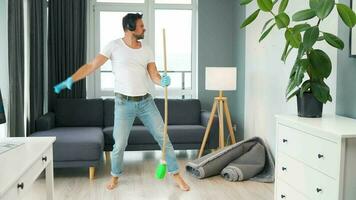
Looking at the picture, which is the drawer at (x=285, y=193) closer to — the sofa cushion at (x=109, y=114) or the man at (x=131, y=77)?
the man at (x=131, y=77)

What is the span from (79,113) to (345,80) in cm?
349

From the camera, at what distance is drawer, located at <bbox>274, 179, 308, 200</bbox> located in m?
2.57

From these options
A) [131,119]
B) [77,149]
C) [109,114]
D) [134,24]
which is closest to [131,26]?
[134,24]

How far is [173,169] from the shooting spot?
3.78m

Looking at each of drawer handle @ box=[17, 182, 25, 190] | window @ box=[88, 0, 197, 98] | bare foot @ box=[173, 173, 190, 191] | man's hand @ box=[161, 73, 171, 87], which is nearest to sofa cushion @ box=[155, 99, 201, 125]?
window @ box=[88, 0, 197, 98]

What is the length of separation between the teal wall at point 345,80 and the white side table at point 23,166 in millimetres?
1979

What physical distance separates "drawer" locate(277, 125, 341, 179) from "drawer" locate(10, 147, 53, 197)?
1512 millimetres

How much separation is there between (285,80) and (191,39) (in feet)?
7.34

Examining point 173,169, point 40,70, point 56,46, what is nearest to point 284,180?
point 173,169

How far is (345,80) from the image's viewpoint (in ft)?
9.43

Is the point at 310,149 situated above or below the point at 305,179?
above

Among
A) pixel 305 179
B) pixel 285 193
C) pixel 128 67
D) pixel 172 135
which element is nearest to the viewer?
pixel 305 179

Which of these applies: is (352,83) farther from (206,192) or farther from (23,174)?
(23,174)

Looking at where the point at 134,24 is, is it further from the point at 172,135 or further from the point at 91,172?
the point at 172,135
